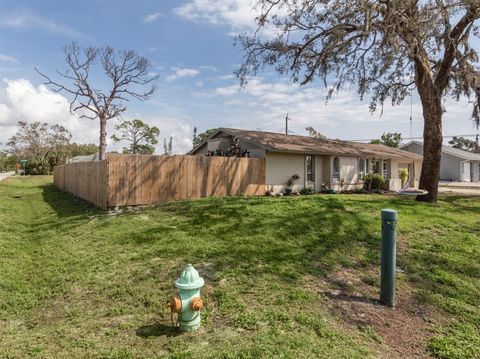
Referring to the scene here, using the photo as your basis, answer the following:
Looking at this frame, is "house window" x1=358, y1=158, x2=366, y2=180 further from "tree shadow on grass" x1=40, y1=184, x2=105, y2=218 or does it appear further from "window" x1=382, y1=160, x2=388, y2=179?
"tree shadow on grass" x1=40, y1=184, x2=105, y2=218

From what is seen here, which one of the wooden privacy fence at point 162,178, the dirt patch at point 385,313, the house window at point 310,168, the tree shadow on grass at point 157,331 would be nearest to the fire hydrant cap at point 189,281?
the tree shadow on grass at point 157,331

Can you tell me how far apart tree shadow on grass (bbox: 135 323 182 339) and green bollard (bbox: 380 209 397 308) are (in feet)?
8.82

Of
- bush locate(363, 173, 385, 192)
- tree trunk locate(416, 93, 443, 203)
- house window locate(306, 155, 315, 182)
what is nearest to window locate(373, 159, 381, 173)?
bush locate(363, 173, 385, 192)

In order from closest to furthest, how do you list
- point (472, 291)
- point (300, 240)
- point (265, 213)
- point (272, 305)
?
point (272, 305) → point (472, 291) → point (300, 240) → point (265, 213)

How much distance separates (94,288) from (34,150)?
59558mm

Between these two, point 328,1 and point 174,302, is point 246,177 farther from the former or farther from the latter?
point 174,302

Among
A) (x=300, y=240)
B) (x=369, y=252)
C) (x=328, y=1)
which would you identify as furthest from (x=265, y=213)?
(x=328, y=1)

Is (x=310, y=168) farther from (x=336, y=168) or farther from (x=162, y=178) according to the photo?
(x=162, y=178)

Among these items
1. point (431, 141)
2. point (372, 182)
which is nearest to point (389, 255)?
point (431, 141)

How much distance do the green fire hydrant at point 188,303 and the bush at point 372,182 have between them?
18.1 metres

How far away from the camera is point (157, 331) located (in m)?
3.76

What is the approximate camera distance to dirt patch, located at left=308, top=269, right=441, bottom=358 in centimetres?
365

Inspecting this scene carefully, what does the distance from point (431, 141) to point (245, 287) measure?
1113cm

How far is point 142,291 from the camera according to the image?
15.8 ft
